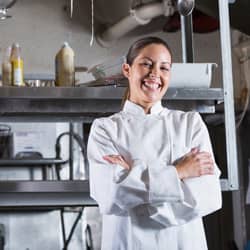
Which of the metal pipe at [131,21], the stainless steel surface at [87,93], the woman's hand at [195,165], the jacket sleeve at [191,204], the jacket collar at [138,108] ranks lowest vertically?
the jacket sleeve at [191,204]

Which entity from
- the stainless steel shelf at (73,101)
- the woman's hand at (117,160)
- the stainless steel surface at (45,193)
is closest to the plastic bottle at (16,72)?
the stainless steel shelf at (73,101)

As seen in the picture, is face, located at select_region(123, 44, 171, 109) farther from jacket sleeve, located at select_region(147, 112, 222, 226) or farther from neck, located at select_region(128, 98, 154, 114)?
jacket sleeve, located at select_region(147, 112, 222, 226)

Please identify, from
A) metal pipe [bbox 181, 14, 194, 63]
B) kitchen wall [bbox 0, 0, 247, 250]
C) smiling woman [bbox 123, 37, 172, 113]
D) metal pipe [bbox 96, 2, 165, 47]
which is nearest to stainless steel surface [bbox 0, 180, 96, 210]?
smiling woman [bbox 123, 37, 172, 113]

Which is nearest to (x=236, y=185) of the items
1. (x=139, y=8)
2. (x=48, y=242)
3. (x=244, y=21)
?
(x=244, y=21)

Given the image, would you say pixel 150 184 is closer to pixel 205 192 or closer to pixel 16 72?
pixel 205 192

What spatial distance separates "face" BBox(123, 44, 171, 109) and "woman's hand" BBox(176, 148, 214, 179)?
15 cm

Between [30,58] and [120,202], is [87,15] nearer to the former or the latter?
[30,58]

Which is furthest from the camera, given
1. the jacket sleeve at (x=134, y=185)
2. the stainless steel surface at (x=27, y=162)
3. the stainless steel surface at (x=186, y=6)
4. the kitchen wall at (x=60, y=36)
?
the kitchen wall at (x=60, y=36)

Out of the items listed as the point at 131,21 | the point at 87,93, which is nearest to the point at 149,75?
the point at 87,93

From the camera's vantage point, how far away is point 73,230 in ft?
9.18

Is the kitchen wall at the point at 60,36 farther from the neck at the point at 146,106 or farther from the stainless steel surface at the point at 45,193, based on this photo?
the neck at the point at 146,106

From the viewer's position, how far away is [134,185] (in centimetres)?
114

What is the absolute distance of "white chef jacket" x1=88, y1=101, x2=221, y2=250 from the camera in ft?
3.76

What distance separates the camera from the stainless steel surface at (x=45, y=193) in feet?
4.92
